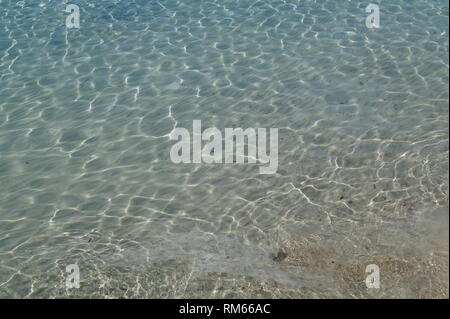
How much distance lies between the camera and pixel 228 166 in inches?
273

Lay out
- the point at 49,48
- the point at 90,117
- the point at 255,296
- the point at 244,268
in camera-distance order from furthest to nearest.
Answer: the point at 49,48, the point at 90,117, the point at 244,268, the point at 255,296

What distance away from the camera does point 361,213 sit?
235 inches

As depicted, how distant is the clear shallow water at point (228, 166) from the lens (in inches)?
213

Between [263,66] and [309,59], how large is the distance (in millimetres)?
815

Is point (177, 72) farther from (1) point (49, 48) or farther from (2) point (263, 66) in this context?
(1) point (49, 48)

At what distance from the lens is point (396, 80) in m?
8.30

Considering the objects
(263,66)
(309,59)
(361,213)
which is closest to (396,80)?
(309,59)

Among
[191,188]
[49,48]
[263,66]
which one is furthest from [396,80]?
[49,48]

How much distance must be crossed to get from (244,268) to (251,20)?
6478 mm

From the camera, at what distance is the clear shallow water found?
17.7 ft

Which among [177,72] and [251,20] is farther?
[251,20]

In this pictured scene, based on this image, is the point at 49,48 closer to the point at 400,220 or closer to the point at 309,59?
the point at 309,59

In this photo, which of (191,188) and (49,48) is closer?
(191,188)

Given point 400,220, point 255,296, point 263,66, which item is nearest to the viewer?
point 255,296
